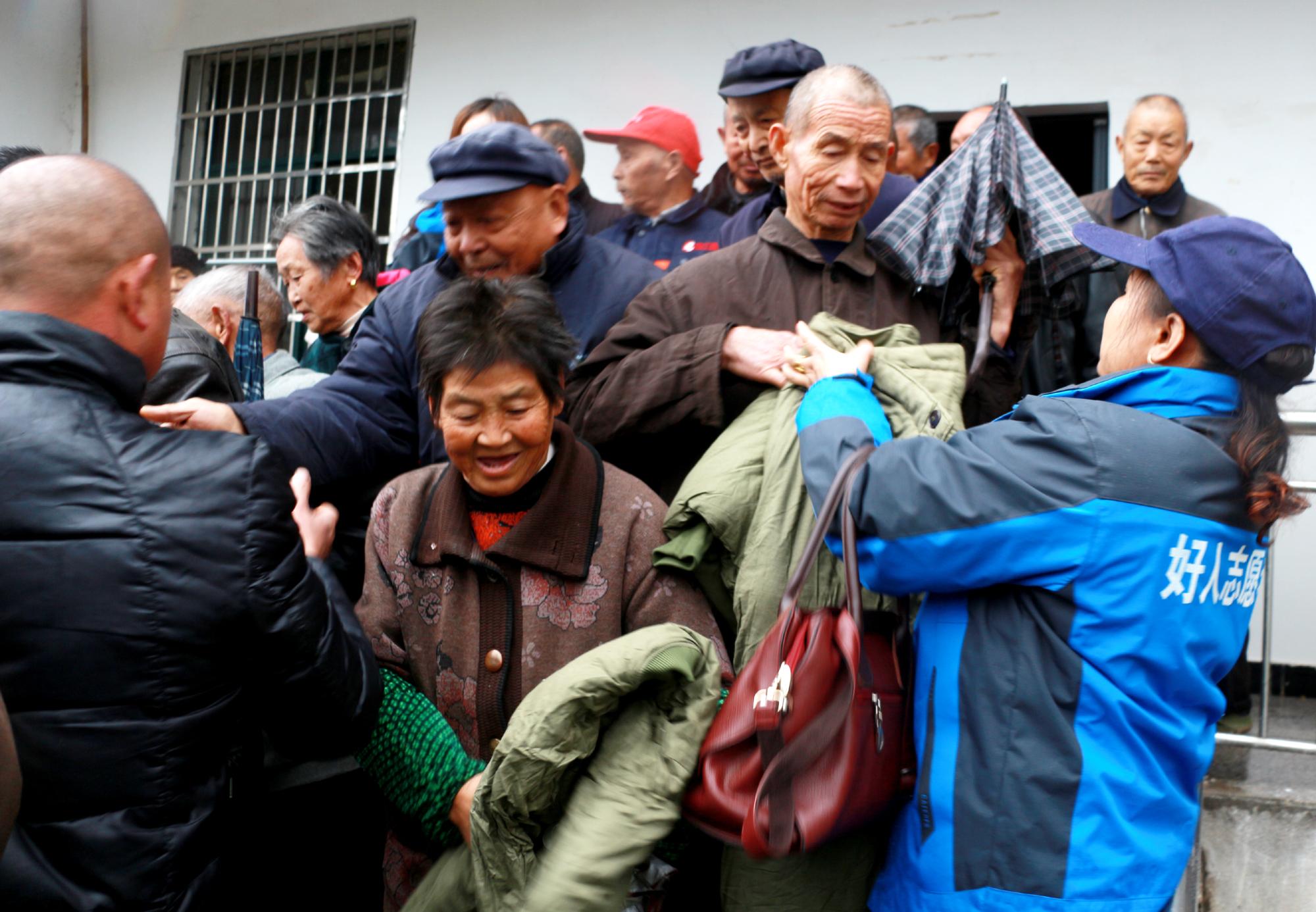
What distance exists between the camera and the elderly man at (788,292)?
2.46m

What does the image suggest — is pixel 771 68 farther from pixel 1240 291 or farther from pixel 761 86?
pixel 1240 291

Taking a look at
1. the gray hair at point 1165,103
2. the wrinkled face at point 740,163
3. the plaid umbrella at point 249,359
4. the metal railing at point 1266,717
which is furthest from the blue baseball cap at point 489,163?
the gray hair at point 1165,103

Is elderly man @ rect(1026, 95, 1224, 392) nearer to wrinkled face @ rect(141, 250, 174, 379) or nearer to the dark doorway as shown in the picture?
the dark doorway

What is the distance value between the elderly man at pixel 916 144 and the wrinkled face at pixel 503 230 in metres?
2.20

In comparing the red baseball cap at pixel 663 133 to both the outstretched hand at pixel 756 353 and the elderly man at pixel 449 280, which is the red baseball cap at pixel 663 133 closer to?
the elderly man at pixel 449 280

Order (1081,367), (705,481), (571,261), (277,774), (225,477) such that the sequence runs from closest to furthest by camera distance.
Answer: (225,477) < (705,481) < (277,774) < (571,261) < (1081,367)

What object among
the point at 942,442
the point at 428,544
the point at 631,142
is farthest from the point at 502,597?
the point at 631,142

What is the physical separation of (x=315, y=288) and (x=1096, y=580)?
293 cm

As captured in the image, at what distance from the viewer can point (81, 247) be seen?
5.52 ft

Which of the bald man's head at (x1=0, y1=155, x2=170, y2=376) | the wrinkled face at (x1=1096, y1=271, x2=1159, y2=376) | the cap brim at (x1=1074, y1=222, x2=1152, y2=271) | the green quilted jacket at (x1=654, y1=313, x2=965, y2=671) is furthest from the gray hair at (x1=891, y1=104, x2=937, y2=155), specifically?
the bald man's head at (x1=0, y1=155, x2=170, y2=376)

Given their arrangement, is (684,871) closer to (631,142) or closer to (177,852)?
(177,852)

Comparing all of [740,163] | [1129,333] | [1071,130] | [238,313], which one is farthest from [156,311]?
[1071,130]

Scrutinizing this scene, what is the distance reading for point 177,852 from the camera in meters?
1.67

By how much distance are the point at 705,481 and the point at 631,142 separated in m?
2.88
